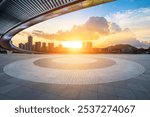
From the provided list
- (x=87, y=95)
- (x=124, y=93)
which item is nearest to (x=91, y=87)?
(x=87, y=95)

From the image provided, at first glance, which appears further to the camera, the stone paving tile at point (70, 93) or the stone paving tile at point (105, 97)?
the stone paving tile at point (70, 93)

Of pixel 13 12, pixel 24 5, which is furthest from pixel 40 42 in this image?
pixel 24 5

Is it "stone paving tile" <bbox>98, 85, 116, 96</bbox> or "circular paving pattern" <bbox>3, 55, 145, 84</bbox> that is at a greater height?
"circular paving pattern" <bbox>3, 55, 145, 84</bbox>

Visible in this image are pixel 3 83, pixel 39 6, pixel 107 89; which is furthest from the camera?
pixel 39 6

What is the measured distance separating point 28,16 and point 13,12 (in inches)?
238

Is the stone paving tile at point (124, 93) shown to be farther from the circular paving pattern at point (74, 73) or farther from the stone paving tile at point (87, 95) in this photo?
the circular paving pattern at point (74, 73)

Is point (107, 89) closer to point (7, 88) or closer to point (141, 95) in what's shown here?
point (141, 95)

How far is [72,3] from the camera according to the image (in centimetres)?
A: 3688

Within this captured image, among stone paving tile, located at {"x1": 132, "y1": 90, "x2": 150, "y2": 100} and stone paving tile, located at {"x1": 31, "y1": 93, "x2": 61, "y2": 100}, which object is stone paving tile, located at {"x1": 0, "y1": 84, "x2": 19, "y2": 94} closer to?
stone paving tile, located at {"x1": 31, "y1": 93, "x2": 61, "y2": 100}

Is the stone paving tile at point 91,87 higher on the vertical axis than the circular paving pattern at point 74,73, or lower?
lower

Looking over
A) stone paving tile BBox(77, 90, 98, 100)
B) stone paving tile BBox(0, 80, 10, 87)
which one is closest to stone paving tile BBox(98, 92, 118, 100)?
stone paving tile BBox(77, 90, 98, 100)

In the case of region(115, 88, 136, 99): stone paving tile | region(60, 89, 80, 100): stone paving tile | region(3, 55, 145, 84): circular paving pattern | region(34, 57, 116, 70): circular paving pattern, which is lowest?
region(60, 89, 80, 100): stone paving tile

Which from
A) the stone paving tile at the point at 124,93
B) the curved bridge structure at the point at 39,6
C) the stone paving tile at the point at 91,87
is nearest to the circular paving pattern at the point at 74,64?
the stone paving tile at the point at 91,87

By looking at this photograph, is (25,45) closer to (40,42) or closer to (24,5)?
(40,42)
